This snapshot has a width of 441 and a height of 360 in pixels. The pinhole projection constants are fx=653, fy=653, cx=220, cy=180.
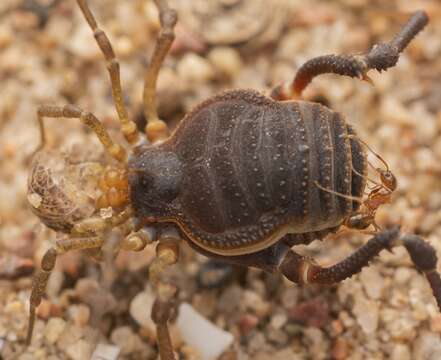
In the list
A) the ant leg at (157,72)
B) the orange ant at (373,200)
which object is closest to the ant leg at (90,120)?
the ant leg at (157,72)

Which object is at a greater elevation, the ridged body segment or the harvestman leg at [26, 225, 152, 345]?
the ridged body segment

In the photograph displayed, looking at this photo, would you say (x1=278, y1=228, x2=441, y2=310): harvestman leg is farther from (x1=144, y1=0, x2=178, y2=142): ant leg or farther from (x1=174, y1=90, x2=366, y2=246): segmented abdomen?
(x1=144, y1=0, x2=178, y2=142): ant leg

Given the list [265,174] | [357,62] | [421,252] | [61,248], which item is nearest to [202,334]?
[61,248]

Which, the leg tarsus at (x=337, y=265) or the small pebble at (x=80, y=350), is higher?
the leg tarsus at (x=337, y=265)

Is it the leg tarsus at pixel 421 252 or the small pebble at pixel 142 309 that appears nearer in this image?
the leg tarsus at pixel 421 252

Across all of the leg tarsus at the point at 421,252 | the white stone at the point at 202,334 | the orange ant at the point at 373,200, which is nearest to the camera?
the leg tarsus at the point at 421,252

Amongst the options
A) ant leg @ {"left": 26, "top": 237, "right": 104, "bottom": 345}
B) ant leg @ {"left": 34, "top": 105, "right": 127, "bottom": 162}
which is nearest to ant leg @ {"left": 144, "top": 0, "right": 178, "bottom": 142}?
ant leg @ {"left": 34, "top": 105, "right": 127, "bottom": 162}

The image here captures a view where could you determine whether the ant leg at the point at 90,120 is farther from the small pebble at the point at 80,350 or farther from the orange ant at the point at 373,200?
the orange ant at the point at 373,200
